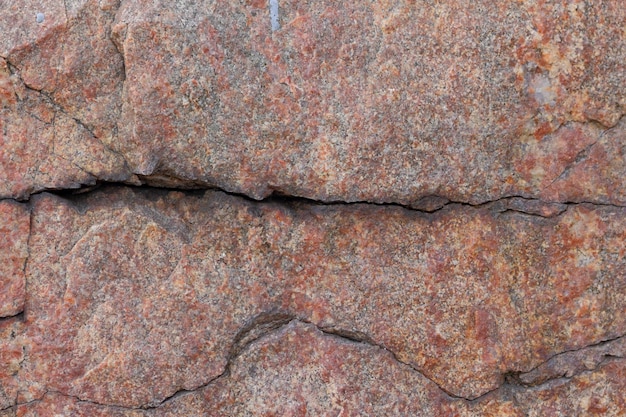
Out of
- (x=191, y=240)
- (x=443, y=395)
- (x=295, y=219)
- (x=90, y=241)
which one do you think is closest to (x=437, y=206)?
(x=295, y=219)

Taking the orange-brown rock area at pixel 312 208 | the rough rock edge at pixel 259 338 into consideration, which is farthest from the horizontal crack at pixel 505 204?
the rough rock edge at pixel 259 338

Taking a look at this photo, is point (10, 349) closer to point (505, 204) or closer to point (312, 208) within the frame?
point (312, 208)

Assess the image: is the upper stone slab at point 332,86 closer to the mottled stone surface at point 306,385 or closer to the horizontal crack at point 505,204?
the horizontal crack at point 505,204

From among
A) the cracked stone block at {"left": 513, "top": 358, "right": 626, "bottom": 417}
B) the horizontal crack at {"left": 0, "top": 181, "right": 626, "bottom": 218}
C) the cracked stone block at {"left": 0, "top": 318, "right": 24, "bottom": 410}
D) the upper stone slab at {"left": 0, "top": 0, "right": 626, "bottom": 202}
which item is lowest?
the cracked stone block at {"left": 0, "top": 318, "right": 24, "bottom": 410}

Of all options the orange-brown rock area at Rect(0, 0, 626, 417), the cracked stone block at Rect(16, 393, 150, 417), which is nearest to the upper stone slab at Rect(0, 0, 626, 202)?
the orange-brown rock area at Rect(0, 0, 626, 417)

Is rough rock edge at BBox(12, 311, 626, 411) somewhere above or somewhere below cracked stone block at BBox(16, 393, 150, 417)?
above

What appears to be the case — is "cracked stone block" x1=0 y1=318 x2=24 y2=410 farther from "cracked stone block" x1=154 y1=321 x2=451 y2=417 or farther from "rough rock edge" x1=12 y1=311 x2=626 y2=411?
"cracked stone block" x1=154 y1=321 x2=451 y2=417

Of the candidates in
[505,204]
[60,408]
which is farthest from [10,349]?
[505,204]
